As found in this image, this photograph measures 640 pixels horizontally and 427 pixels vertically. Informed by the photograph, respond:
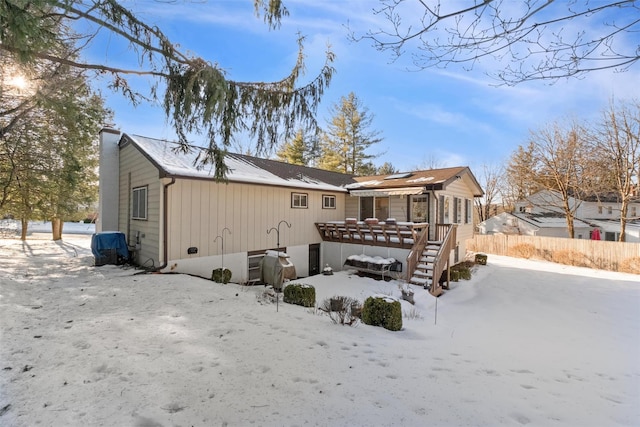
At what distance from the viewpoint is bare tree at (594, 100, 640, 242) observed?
1761 centimetres

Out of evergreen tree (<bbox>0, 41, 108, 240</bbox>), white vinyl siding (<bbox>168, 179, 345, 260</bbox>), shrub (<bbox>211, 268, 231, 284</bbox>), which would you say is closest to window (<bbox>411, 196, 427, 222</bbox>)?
white vinyl siding (<bbox>168, 179, 345, 260</bbox>)

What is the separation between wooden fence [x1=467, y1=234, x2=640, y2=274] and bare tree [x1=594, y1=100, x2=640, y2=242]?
20.3ft

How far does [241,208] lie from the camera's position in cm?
988

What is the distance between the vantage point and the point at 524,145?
77.5 feet

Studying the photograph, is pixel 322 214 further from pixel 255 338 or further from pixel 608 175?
pixel 608 175

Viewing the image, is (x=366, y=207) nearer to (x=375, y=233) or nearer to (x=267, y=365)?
(x=375, y=233)

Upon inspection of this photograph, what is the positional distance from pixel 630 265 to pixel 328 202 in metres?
15.4

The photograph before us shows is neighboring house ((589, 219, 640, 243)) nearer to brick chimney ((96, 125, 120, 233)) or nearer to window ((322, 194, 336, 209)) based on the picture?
window ((322, 194, 336, 209))

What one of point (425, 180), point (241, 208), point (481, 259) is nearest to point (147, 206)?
point (241, 208)

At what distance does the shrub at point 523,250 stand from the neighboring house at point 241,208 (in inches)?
249

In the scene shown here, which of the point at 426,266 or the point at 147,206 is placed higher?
the point at 147,206

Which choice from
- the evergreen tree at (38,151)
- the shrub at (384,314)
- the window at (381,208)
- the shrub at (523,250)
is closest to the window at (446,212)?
the window at (381,208)

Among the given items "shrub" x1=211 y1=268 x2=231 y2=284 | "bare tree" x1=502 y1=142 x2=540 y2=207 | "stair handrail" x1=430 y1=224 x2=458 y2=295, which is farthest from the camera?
"bare tree" x1=502 y1=142 x2=540 y2=207

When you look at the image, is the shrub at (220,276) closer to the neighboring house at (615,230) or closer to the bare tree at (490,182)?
the bare tree at (490,182)
